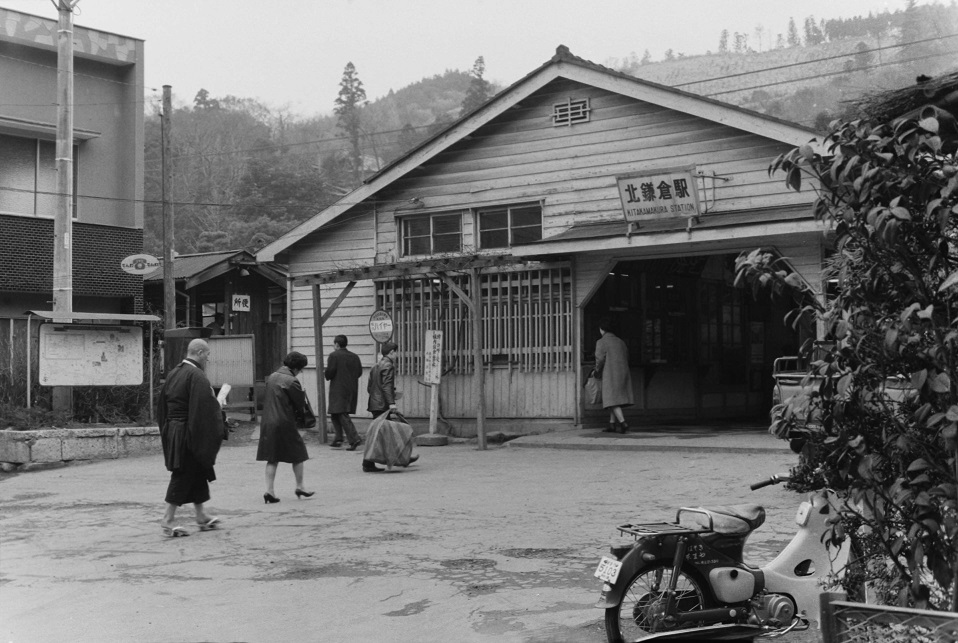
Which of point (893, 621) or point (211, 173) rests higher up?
point (211, 173)

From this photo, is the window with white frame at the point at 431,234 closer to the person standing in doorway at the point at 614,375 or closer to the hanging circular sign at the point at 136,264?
the person standing in doorway at the point at 614,375

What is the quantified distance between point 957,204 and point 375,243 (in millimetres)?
16273

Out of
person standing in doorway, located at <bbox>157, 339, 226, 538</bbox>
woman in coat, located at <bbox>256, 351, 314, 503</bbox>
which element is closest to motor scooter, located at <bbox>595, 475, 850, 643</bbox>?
person standing in doorway, located at <bbox>157, 339, 226, 538</bbox>

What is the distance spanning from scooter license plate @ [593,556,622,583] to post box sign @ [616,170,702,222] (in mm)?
10418

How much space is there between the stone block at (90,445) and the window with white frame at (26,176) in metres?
7.27

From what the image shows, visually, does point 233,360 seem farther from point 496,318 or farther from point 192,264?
point 192,264

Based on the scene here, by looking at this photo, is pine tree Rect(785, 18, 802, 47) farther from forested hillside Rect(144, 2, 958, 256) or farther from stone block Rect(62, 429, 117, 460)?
stone block Rect(62, 429, 117, 460)

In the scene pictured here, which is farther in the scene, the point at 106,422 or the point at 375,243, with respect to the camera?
the point at 375,243

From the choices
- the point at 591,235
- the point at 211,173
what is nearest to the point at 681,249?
the point at 591,235

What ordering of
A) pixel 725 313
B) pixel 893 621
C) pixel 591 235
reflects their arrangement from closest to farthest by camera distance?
pixel 893 621
pixel 591 235
pixel 725 313

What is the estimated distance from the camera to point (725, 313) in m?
21.8

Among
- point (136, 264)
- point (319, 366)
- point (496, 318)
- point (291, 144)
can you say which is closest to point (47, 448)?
point (319, 366)

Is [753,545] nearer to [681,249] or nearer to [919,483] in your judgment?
[919,483]

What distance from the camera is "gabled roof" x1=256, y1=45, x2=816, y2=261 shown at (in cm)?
1573
